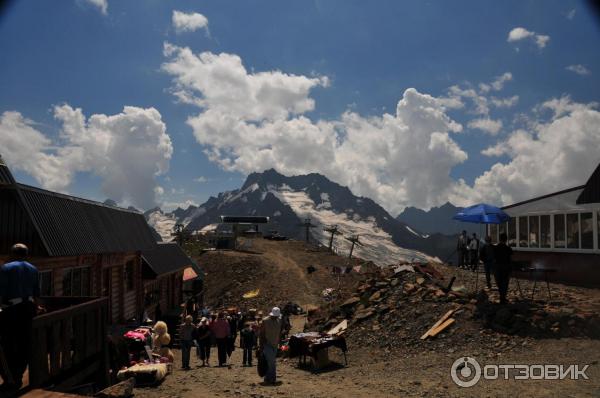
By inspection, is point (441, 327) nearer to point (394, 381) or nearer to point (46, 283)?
point (394, 381)

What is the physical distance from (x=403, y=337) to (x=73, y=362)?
10.7 meters

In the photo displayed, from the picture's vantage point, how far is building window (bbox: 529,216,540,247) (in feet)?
71.7

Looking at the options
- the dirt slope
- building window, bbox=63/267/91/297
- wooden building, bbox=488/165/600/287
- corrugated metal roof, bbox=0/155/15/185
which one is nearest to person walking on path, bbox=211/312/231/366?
building window, bbox=63/267/91/297

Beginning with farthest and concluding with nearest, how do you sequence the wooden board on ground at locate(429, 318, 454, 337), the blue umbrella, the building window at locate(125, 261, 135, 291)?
the building window at locate(125, 261, 135, 291)
the blue umbrella
the wooden board on ground at locate(429, 318, 454, 337)

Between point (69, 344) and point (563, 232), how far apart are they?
20373mm

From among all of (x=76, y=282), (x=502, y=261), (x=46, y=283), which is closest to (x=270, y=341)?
(x=46, y=283)

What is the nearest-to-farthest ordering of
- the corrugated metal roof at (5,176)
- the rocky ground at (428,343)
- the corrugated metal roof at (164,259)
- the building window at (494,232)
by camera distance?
the rocky ground at (428,343) < the corrugated metal roof at (5,176) < the corrugated metal roof at (164,259) < the building window at (494,232)

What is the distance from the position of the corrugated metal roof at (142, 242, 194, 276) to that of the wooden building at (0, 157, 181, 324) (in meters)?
0.93

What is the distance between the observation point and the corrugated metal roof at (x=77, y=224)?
43.4 feet

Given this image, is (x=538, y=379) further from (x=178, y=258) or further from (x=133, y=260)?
(x=178, y=258)

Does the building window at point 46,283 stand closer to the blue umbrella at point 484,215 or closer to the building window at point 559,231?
the blue umbrella at point 484,215

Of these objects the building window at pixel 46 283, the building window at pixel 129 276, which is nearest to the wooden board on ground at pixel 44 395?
the building window at pixel 46 283

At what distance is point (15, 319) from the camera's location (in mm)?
6621

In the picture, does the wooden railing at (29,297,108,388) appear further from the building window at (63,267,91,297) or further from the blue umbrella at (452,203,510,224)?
the blue umbrella at (452,203,510,224)
